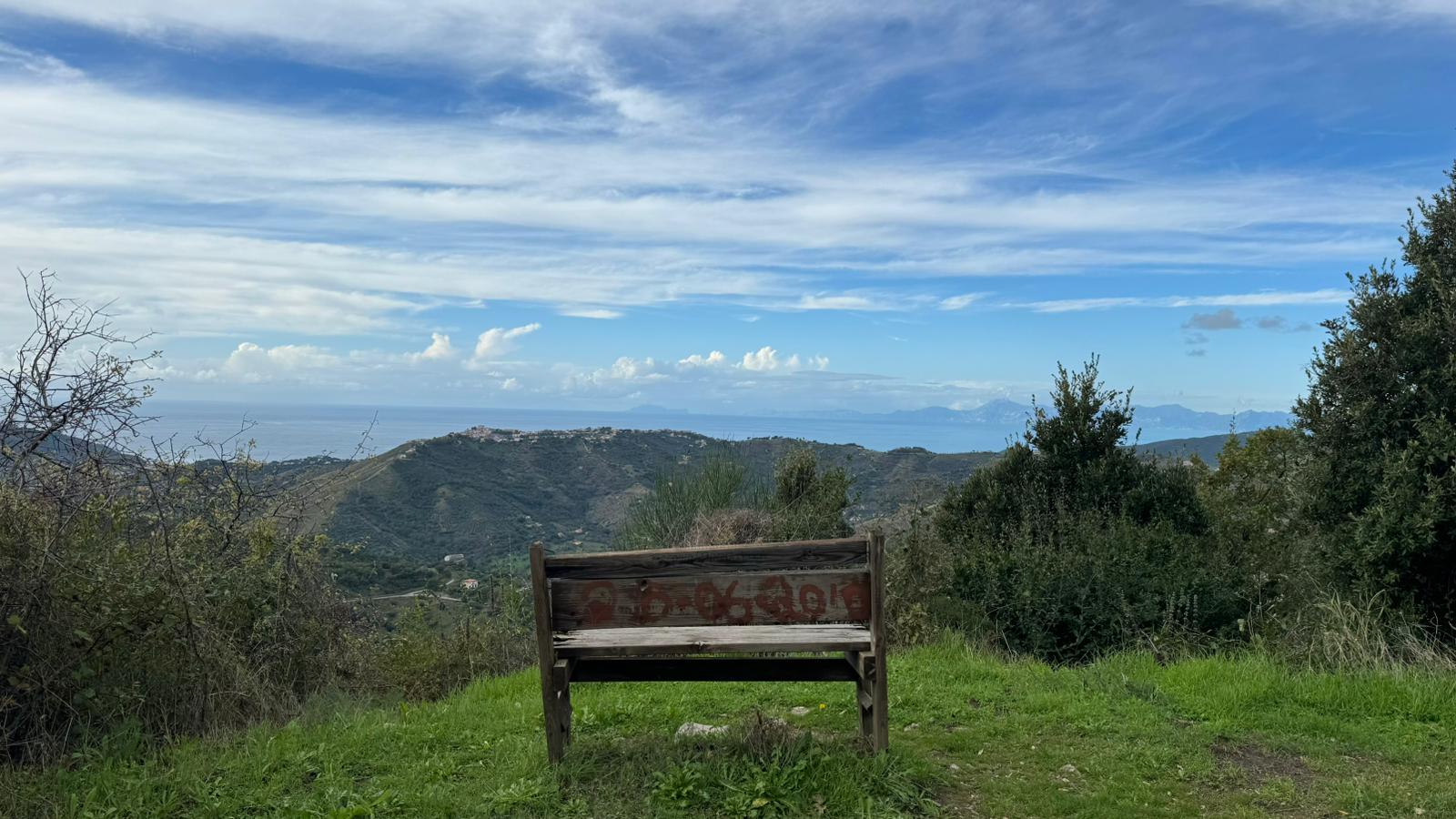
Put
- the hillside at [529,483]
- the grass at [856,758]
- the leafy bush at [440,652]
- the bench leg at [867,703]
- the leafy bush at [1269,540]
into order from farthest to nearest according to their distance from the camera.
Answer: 1. the hillside at [529,483]
2. the leafy bush at [1269,540]
3. the leafy bush at [440,652]
4. the bench leg at [867,703]
5. the grass at [856,758]

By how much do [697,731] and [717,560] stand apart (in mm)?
1312

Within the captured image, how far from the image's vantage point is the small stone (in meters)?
5.29

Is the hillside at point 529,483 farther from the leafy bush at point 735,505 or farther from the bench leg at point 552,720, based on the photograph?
the bench leg at point 552,720

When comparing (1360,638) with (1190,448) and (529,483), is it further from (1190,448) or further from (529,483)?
(529,483)

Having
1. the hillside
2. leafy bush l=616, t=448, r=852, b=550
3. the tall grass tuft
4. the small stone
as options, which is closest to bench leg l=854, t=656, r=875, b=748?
the small stone

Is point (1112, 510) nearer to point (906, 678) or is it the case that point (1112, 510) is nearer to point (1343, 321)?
point (1343, 321)

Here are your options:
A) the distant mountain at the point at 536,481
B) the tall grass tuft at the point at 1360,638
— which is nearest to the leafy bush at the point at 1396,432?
the tall grass tuft at the point at 1360,638

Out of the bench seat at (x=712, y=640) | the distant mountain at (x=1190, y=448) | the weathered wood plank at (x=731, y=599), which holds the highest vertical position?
the distant mountain at (x=1190, y=448)

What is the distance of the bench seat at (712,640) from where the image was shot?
4.55 metres

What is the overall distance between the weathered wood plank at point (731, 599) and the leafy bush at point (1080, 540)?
4.63 meters

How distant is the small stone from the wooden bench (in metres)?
0.78

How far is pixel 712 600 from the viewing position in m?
4.82

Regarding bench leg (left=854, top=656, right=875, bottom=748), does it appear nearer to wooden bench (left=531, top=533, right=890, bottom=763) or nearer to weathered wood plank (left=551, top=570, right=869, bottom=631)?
wooden bench (left=531, top=533, right=890, bottom=763)

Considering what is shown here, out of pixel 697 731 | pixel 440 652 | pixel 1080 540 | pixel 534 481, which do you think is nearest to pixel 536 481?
pixel 534 481
